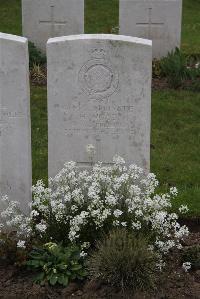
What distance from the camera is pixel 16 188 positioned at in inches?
233

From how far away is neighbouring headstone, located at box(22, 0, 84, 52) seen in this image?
11.7m

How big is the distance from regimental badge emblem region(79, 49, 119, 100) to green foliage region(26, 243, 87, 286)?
1420 mm

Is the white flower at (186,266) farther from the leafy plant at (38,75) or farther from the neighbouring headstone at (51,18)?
the neighbouring headstone at (51,18)

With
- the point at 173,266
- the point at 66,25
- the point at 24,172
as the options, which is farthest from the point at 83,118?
the point at 66,25

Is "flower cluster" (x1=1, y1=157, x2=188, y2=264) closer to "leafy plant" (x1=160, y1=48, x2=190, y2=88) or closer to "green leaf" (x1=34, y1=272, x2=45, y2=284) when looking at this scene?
"green leaf" (x1=34, y1=272, x2=45, y2=284)

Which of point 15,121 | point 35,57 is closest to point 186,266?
point 15,121

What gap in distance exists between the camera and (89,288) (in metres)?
5.01

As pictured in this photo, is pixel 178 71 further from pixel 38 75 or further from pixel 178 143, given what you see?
pixel 38 75

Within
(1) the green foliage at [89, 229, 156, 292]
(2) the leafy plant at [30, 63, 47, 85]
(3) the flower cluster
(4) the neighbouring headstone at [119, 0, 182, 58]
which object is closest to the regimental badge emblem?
(3) the flower cluster

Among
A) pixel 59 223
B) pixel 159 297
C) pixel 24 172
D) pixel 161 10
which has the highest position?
pixel 161 10

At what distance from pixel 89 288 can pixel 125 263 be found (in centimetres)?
39

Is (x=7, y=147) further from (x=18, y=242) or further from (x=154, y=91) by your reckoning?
(x=154, y=91)

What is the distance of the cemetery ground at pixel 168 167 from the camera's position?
502 centimetres

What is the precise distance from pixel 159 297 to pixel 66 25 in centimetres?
771
